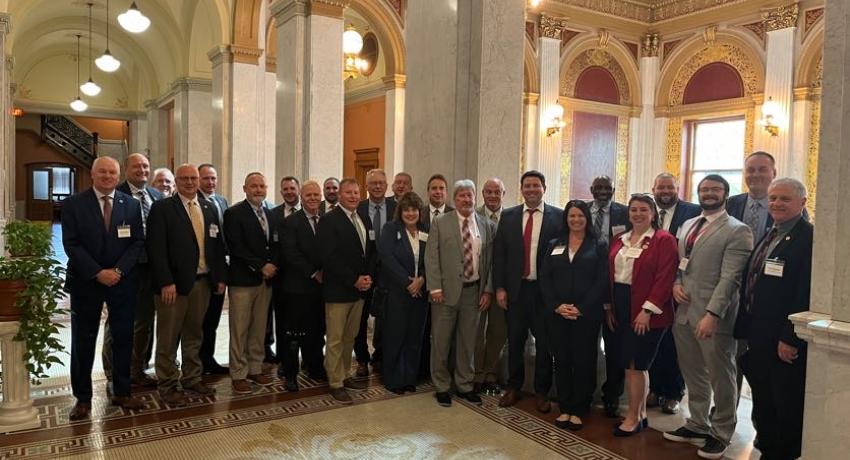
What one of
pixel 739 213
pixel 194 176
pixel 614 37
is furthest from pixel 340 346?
pixel 614 37

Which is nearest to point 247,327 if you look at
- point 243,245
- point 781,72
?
point 243,245

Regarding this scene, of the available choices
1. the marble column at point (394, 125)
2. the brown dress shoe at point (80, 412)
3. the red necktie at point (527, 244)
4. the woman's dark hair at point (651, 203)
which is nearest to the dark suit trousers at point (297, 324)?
the brown dress shoe at point (80, 412)

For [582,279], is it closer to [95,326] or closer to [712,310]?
[712,310]

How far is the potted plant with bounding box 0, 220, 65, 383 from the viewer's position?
12.8ft

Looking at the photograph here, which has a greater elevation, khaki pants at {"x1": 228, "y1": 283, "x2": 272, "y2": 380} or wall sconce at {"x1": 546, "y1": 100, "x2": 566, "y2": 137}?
wall sconce at {"x1": 546, "y1": 100, "x2": 566, "y2": 137}

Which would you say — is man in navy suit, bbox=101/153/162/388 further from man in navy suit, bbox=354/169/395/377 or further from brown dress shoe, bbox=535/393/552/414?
brown dress shoe, bbox=535/393/552/414

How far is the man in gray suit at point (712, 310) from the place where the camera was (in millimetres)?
3654

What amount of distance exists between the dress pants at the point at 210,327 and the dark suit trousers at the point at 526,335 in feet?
7.54

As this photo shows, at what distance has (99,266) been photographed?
4.07m

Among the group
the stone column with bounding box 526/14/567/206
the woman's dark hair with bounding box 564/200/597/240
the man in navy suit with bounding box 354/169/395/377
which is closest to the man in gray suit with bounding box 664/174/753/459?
the woman's dark hair with bounding box 564/200/597/240

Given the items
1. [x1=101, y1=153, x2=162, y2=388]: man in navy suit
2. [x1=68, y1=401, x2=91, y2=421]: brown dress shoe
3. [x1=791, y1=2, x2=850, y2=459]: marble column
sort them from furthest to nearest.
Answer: [x1=101, y1=153, x2=162, y2=388]: man in navy suit < [x1=68, y1=401, x2=91, y2=421]: brown dress shoe < [x1=791, y1=2, x2=850, y2=459]: marble column

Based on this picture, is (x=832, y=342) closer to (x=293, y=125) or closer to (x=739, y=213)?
(x=739, y=213)

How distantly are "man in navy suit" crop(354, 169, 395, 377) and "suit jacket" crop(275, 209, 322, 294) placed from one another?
0.60 m

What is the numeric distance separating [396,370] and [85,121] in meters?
28.7
